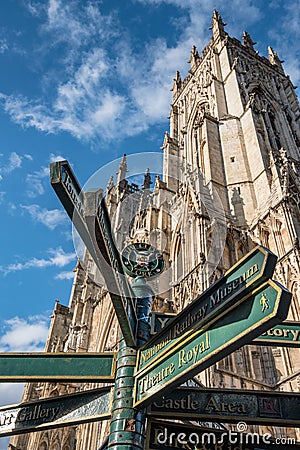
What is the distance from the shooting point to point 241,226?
16219 millimetres

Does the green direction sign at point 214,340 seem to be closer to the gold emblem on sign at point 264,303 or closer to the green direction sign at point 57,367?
the gold emblem on sign at point 264,303

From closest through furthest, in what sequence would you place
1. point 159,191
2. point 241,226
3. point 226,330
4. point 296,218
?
point 226,330
point 296,218
point 241,226
point 159,191

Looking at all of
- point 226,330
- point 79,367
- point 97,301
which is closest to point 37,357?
point 79,367

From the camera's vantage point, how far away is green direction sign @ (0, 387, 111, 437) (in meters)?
3.26

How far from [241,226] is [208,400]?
13399mm

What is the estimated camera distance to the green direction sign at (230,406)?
313 centimetres

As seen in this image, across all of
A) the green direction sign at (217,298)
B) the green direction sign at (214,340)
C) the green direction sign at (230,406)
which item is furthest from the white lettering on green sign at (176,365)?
the green direction sign at (230,406)

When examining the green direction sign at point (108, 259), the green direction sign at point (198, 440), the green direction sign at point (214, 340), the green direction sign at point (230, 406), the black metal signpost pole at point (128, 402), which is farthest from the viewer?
the green direction sign at point (230, 406)

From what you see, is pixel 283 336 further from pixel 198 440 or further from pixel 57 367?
pixel 57 367

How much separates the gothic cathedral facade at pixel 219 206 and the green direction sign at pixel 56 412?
1206 mm

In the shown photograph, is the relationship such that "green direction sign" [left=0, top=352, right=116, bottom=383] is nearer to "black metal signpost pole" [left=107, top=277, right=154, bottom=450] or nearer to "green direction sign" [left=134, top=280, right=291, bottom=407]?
"black metal signpost pole" [left=107, top=277, right=154, bottom=450]

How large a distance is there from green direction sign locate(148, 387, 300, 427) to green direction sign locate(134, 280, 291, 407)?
36cm

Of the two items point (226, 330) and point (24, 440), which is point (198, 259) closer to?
point (226, 330)

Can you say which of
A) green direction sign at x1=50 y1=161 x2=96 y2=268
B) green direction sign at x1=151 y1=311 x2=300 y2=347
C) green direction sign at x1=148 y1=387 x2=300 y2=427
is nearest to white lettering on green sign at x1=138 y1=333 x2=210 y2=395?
green direction sign at x1=148 y1=387 x2=300 y2=427
